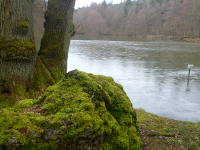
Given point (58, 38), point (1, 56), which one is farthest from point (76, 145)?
point (58, 38)

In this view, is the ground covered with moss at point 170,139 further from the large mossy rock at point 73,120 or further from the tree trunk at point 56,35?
the tree trunk at point 56,35

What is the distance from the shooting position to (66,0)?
623 centimetres

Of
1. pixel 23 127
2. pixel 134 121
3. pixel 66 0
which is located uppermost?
pixel 66 0

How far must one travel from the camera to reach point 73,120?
3156 millimetres

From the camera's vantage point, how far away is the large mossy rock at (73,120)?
299 cm

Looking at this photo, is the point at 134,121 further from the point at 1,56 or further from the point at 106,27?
the point at 106,27

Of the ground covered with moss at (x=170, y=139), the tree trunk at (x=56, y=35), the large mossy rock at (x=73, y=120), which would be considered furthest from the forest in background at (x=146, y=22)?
the large mossy rock at (x=73, y=120)

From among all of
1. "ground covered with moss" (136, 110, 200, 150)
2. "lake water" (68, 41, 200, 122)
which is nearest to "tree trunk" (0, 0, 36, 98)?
"ground covered with moss" (136, 110, 200, 150)

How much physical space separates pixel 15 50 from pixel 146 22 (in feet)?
366

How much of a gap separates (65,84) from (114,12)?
465 feet

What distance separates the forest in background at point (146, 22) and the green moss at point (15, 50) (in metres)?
78.9

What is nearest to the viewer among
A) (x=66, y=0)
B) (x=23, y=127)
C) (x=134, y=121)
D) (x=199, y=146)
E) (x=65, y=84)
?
(x=23, y=127)

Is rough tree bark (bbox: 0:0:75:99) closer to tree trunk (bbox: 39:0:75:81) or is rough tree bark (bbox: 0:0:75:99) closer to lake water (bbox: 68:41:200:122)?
tree trunk (bbox: 39:0:75:81)

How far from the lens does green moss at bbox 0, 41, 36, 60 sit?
4832 millimetres
